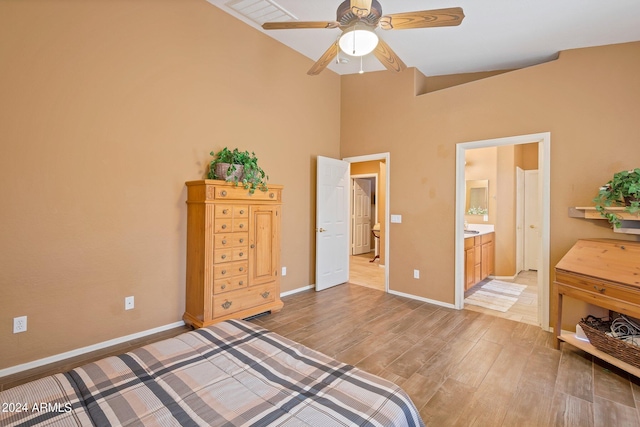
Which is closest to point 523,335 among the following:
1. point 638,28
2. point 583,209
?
point 583,209

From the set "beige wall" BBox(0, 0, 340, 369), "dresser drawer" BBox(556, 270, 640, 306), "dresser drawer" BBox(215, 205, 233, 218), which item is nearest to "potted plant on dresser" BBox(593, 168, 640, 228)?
"dresser drawer" BBox(556, 270, 640, 306)

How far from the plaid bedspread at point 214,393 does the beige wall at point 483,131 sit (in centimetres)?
316

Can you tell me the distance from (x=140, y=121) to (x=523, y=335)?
450 centimetres

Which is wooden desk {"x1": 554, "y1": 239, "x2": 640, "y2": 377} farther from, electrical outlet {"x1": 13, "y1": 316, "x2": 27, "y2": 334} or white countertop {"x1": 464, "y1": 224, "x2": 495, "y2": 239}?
electrical outlet {"x1": 13, "y1": 316, "x2": 27, "y2": 334}

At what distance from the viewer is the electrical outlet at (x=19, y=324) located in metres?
2.34

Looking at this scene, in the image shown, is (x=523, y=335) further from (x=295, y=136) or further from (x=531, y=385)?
(x=295, y=136)

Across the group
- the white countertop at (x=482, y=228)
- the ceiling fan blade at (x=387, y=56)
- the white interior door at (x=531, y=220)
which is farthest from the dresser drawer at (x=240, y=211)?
the white interior door at (x=531, y=220)

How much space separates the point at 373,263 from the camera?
714cm

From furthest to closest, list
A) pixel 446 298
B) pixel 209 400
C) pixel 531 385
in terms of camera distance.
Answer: pixel 446 298
pixel 531 385
pixel 209 400

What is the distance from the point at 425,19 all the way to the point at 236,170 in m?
2.23

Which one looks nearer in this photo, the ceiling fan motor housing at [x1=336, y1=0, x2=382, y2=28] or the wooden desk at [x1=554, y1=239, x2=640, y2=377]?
the ceiling fan motor housing at [x1=336, y1=0, x2=382, y2=28]

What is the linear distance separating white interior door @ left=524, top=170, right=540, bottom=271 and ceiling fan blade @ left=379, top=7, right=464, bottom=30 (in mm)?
5275

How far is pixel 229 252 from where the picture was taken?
3211 mm

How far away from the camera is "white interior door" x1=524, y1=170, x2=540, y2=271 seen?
609 centimetres
